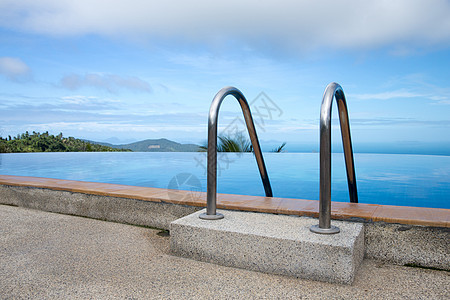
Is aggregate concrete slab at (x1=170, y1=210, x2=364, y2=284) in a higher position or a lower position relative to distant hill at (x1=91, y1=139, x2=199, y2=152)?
lower

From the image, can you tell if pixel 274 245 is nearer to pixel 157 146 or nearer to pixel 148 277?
pixel 148 277

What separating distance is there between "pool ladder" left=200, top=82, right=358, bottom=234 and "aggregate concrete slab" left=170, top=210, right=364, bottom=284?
0.35 ft

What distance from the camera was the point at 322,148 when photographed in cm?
182

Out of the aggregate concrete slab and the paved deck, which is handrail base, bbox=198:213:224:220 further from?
the paved deck

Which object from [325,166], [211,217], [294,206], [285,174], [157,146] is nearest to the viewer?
[325,166]

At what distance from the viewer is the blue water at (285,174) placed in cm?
680

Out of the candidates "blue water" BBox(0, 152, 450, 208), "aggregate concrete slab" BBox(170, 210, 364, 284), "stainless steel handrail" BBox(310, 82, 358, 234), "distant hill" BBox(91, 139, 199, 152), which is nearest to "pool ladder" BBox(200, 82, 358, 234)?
"stainless steel handrail" BBox(310, 82, 358, 234)

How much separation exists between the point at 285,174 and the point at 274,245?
23.6ft

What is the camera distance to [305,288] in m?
1.65

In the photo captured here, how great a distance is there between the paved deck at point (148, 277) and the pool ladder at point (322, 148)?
358 mm

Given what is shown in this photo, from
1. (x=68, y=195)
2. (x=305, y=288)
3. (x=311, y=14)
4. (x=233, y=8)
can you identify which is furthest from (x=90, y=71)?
(x=305, y=288)

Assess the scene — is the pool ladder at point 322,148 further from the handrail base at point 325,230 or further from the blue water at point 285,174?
the blue water at point 285,174

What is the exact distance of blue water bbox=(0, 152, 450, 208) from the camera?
6.80 meters

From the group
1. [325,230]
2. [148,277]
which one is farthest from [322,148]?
[148,277]
